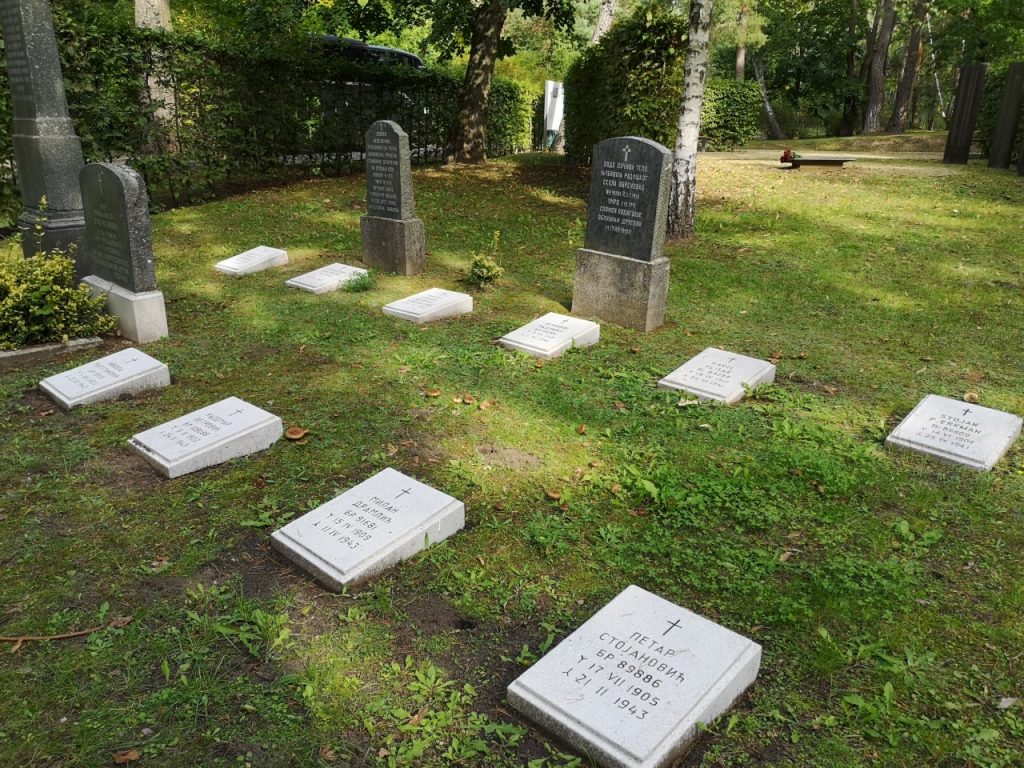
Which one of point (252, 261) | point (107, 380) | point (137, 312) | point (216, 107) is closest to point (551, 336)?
point (107, 380)

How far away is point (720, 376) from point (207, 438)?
3.82 m

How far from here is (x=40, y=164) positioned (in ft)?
23.4

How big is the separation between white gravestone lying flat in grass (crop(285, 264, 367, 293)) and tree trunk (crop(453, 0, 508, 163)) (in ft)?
30.3

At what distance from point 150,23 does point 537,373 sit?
12.7 metres

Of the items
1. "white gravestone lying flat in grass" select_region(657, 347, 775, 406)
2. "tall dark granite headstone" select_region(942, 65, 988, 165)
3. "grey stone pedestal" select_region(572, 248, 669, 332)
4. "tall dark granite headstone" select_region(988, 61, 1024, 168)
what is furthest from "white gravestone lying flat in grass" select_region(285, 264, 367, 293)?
"tall dark granite headstone" select_region(942, 65, 988, 165)

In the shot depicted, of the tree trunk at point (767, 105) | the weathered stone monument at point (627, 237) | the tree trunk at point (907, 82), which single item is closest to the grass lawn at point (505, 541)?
the weathered stone monument at point (627, 237)

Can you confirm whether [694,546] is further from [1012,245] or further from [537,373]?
[1012,245]

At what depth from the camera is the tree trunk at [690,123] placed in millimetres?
9109

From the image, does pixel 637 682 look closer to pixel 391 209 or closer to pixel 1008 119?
pixel 391 209

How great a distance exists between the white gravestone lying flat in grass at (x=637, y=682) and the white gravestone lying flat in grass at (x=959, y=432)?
2506 millimetres

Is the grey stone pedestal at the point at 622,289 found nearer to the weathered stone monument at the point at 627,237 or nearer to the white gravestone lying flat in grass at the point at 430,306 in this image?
the weathered stone monument at the point at 627,237

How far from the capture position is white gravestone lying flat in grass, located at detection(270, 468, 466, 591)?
3.48 metres

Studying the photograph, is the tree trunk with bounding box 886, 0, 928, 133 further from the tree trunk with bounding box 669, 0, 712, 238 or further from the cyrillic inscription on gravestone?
the cyrillic inscription on gravestone

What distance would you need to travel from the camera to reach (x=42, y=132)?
709cm
